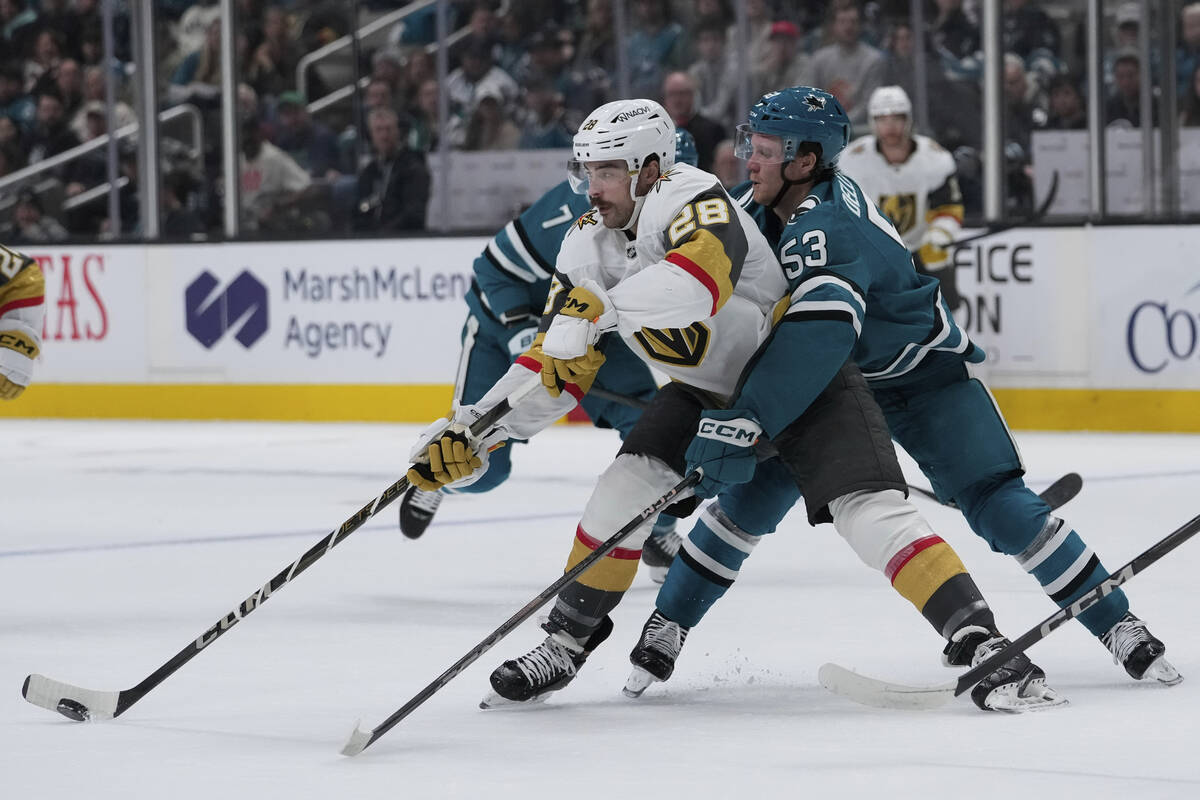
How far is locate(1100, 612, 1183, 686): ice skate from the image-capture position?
3.06 m

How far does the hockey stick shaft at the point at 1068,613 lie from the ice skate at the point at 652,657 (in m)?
0.49

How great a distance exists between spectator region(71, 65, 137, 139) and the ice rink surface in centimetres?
376

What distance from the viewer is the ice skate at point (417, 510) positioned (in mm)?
4809

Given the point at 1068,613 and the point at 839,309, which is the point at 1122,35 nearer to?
the point at 839,309

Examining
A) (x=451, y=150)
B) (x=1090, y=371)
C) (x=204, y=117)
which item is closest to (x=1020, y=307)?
(x=1090, y=371)

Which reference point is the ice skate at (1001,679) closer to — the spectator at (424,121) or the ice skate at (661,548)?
the ice skate at (661,548)

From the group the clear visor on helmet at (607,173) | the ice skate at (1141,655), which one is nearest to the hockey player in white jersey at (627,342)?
the clear visor on helmet at (607,173)

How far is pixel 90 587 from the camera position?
4406 millimetres

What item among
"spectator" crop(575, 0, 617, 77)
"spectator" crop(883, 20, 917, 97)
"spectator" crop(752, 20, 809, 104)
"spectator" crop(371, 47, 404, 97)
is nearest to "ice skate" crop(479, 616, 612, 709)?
"spectator" crop(883, 20, 917, 97)

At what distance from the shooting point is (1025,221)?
7719 millimetres

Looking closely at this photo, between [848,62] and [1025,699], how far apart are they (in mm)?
5583

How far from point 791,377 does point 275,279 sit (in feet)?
20.6

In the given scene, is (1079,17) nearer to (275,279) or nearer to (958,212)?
(958,212)

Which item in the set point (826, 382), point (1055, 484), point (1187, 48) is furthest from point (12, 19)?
point (826, 382)
